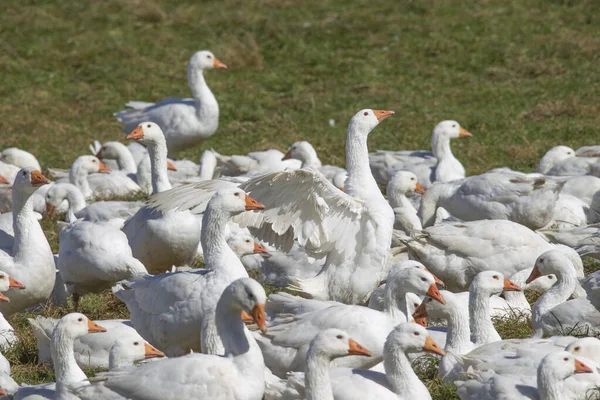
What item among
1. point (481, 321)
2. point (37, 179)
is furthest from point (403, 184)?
point (37, 179)

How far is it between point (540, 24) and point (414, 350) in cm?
1454

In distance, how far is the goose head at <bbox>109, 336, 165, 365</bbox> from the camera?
648 cm

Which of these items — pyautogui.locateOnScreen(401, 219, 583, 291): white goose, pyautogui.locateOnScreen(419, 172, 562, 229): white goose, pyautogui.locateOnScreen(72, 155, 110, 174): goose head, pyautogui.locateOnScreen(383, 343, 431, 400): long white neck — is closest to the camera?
pyautogui.locateOnScreen(383, 343, 431, 400): long white neck

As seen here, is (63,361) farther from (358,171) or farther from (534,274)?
(534,274)

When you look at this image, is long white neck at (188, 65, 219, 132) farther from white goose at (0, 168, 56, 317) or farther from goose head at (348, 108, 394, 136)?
goose head at (348, 108, 394, 136)

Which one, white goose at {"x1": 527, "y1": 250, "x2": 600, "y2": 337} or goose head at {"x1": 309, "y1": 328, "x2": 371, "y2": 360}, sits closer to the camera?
goose head at {"x1": 309, "y1": 328, "x2": 371, "y2": 360}

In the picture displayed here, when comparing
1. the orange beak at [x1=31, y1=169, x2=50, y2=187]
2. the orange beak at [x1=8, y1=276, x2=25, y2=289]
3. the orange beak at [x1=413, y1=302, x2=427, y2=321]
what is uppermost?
the orange beak at [x1=31, y1=169, x2=50, y2=187]

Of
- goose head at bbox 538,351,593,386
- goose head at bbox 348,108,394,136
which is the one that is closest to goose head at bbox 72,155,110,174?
goose head at bbox 348,108,394,136

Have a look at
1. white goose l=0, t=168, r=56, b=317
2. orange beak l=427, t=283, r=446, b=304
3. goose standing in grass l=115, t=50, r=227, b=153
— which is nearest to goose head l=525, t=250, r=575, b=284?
orange beak l=427, t=283, r=446, b=304

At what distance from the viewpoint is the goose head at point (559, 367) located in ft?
18.5

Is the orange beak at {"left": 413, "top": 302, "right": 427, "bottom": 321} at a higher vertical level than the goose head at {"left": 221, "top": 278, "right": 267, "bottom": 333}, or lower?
lower

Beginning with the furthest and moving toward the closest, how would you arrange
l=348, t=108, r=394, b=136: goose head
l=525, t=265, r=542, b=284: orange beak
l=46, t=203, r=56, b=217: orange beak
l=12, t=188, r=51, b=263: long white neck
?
l=46, t=203, r=56, b=217: orange beak < l=348, t=108, r=394, b=136: goose head < l=12, t=188, r=51, b=263: long white neck < l=525, t=265, r=542, b=284: orange beak

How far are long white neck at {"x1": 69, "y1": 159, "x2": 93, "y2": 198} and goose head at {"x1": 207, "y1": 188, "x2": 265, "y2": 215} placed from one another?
5852 mm

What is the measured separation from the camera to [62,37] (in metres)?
20.2
